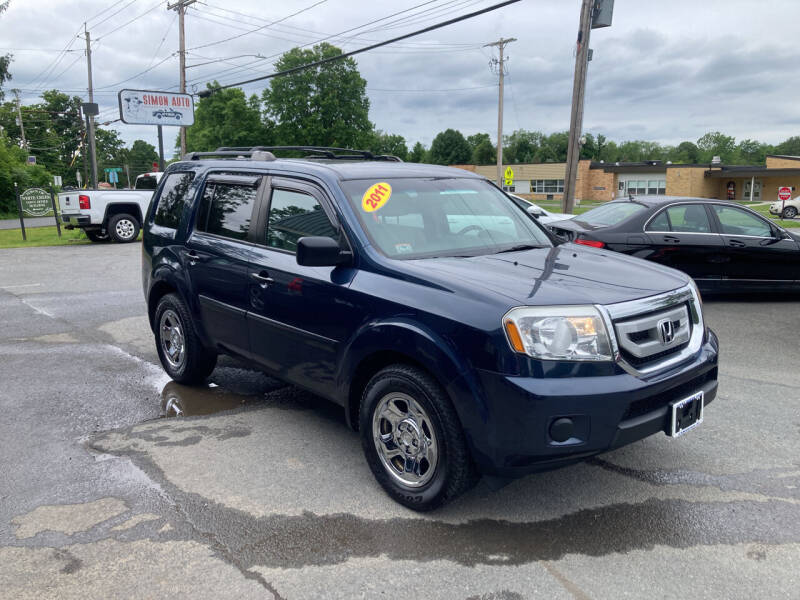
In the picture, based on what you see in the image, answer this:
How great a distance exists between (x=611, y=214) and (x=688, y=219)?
993 mm

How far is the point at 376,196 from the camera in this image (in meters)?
4.09

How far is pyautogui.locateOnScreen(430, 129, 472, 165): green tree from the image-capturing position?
119 meters

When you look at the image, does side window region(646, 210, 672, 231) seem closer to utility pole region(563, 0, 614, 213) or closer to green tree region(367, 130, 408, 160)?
utility pole region(563, 0, 614, 213)

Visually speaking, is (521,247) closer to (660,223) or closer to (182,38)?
(660,223)

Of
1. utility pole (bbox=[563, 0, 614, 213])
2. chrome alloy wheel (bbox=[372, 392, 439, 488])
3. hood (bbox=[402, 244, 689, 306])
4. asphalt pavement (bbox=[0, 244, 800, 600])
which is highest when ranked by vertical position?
utility pole (bbox=[563, 0, 614, 213])

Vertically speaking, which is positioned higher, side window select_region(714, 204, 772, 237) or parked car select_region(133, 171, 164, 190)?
parked car select_region(133, 171, 164, 190)

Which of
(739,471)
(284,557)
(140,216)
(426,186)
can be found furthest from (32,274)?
(739,471)

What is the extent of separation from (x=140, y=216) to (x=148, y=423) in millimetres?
15978

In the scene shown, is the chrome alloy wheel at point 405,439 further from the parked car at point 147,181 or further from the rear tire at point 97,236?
the parked car at point 147,181

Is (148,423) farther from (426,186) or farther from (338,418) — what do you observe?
(426,186)

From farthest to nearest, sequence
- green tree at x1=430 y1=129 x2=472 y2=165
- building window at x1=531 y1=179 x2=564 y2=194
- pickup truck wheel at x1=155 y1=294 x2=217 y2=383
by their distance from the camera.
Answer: green tree at x1=430 y1=129 x2=472 y2=165
building window at x1=531 y1=179 x2=564 y2=194
pickup truck wheel at x1=155 y1=294 x2=217 y2=383

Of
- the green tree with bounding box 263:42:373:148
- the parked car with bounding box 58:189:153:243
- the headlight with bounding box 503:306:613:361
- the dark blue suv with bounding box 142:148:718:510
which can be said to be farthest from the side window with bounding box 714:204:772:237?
the green tree with bounding box 263:42:373:148

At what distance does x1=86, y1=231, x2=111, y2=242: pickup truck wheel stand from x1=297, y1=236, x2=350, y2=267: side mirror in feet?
57.5

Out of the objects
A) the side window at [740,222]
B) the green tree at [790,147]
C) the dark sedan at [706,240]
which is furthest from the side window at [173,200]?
the green tree at [790,147]
